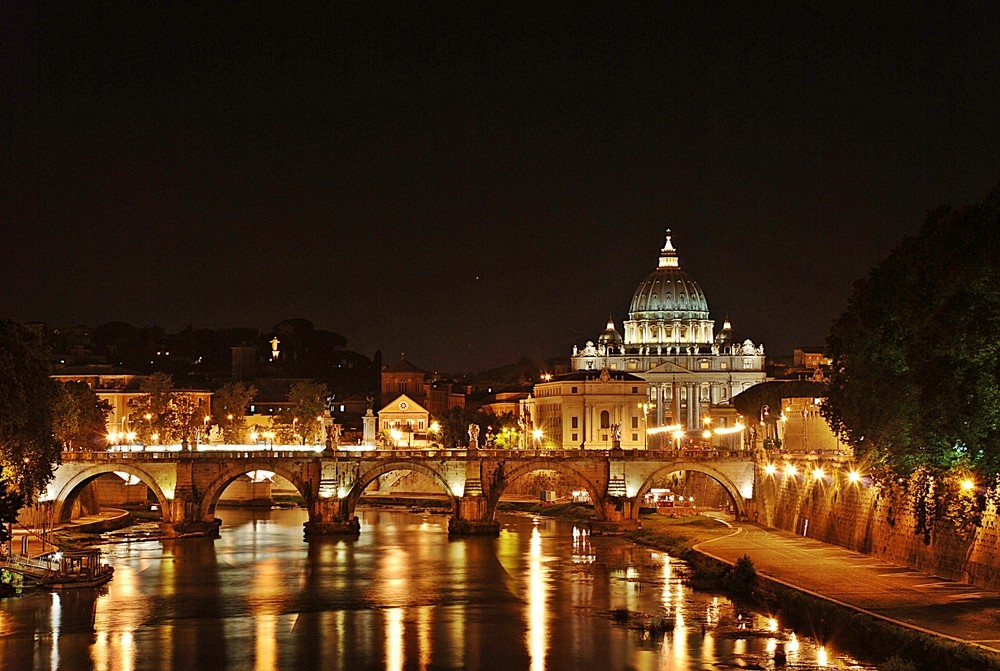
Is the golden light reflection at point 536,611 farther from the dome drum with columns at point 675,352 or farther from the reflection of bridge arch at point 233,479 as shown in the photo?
the dome drum with columns at point 675,352

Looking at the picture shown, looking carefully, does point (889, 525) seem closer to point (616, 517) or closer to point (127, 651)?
point (127, 651)

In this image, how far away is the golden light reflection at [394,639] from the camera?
38062 mm

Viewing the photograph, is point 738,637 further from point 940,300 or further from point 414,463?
point 414,463

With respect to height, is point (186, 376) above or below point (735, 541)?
above

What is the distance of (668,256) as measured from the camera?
7456 inches

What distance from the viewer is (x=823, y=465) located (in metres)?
57.6

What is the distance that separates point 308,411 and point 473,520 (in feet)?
145

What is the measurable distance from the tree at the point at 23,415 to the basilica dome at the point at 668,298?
13106 cm

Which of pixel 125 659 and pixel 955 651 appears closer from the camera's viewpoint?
pixel 955 651

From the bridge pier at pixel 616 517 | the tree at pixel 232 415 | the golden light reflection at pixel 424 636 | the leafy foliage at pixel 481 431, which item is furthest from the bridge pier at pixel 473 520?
the tree at pixel 232 415

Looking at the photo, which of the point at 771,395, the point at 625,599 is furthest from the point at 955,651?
the point at 771,395

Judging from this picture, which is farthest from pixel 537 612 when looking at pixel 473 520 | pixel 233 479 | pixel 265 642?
pixel 233 479

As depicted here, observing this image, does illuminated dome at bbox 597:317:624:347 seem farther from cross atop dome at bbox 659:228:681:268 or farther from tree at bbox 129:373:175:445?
tree at bbox 129:373:175:445

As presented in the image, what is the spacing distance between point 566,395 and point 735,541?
7501cm
